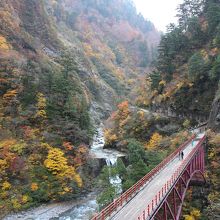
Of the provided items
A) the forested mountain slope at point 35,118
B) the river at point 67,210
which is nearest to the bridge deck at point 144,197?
the river at point 67,210

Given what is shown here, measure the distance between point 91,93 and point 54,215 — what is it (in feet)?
223

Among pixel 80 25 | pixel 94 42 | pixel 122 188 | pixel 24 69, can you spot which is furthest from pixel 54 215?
pixel 80 25

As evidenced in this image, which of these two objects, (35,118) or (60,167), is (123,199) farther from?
(35,118)

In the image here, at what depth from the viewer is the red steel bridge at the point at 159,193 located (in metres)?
22.9

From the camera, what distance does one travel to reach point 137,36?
623ft

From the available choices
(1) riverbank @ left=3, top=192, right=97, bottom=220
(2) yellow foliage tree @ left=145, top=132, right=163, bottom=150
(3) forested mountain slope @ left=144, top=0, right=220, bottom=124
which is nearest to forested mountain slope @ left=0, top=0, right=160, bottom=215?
(1) riverbank @ left=3, top=192, right=97, bottom=220

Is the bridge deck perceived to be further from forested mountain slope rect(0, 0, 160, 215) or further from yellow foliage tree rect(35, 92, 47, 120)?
yellow foliage tree rect(35, 92, 47, 120)

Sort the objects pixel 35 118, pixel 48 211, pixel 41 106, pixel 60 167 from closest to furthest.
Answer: pixel 48 211 < pixel 60 167 < pixel 35 118 < pixel 41 106

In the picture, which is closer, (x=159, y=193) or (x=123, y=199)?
(x=159, y=193)

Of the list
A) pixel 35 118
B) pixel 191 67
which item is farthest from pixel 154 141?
pixel 35 118

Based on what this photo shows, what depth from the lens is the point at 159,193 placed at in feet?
78.1

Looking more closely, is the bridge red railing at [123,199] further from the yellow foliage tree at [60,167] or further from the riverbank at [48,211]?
the yellow foliage tree at [60,167]

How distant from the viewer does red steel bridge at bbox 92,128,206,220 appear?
22.9 meters

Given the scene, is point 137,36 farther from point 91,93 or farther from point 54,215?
point 54,215
